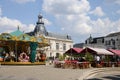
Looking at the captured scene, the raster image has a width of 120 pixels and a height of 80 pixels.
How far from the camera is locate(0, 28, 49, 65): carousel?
38562 millimetres

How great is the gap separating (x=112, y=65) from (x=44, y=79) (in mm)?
24425

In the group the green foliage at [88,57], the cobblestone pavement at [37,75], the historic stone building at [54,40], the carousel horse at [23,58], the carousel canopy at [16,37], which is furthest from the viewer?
the historic stone building at [54,40]

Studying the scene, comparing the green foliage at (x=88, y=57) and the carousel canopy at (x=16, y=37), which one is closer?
the carousel canopy at (x=16, y=37)

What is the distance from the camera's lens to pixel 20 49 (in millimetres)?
43875

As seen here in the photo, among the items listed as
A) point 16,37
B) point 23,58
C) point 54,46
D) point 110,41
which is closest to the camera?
point 16,37

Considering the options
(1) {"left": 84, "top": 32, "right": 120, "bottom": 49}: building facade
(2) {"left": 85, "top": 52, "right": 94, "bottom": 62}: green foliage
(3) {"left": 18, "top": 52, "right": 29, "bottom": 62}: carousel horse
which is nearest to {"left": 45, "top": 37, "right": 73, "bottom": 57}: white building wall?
(1) {"left": 84, "top": 32, "right": 120, "bottom": 49}: building facade

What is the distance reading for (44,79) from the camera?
63.4ft

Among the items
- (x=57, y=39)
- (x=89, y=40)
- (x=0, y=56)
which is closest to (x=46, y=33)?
(x=57, y=39)

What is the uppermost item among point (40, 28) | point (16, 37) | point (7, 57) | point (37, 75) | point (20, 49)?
point (40, 28)

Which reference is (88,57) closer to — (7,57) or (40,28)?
(7,57)

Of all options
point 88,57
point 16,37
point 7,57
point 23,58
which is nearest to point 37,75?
point 16,37

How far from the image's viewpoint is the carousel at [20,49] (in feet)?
127

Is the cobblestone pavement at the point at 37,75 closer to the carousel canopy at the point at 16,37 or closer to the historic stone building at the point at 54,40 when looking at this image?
the carousel canopy at the point at 16,37

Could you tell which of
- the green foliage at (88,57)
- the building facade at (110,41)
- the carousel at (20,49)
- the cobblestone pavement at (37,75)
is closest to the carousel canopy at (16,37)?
the carousel at (20,49)
